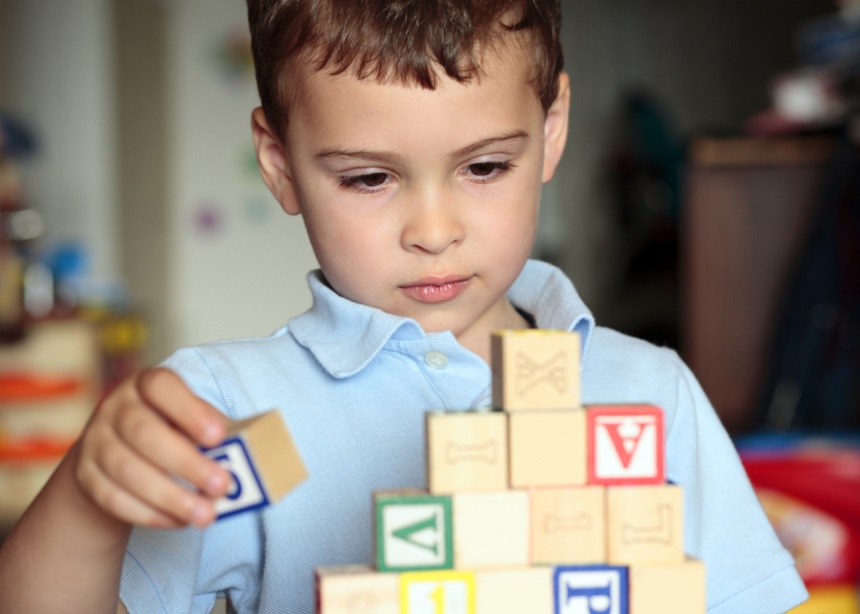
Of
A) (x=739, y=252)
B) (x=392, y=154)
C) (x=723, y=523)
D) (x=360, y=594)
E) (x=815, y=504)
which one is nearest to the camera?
(x=360, y=594)

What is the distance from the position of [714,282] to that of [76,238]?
7.56 feet

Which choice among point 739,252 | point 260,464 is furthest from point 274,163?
point 739,252

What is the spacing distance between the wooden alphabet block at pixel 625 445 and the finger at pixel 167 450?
0.17m

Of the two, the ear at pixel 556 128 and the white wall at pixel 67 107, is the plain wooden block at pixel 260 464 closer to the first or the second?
the ear at pixel 556 128

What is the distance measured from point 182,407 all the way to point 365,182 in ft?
0.85

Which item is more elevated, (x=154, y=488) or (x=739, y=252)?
(x=739, y=252)

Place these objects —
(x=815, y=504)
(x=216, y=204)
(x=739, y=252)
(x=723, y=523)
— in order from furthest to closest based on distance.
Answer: (x=216, y=204) < (x=739, y=252) < (x=815, y=504) < (x=723, y=523)

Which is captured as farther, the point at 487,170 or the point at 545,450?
the point at 487,170

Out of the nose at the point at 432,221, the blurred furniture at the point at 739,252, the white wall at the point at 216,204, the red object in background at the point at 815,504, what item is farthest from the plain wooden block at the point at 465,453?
the white wall at the point at 216,204

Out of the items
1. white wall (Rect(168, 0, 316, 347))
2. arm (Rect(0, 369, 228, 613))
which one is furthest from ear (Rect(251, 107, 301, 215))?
white wall (Rect(168, 0, 316, 347))

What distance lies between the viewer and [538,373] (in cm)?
53

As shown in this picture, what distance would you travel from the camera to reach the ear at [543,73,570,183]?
90 centimetres

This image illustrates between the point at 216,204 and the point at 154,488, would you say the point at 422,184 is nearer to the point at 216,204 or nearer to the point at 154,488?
the point at 154,488

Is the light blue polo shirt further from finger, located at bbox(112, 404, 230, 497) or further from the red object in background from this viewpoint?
the red object in background
